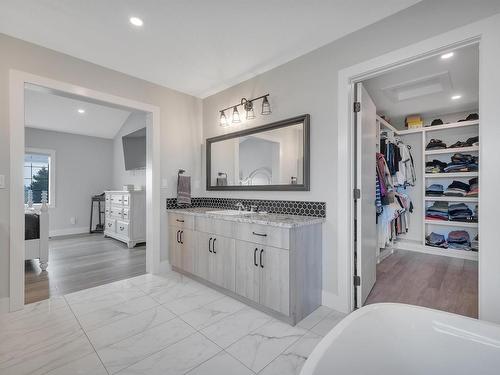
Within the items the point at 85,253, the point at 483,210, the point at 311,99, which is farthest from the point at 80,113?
the point at 483,210

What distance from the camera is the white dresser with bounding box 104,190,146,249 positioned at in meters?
4.53

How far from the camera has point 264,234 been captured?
6.84 feet

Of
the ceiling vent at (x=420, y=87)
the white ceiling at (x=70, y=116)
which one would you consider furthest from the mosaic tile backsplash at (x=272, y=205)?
the white ceiling at (x=70, y=116)

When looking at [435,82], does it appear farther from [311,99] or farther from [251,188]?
[251,188]

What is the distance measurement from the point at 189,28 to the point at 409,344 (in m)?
2.57

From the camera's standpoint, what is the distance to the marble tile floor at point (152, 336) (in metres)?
1.52

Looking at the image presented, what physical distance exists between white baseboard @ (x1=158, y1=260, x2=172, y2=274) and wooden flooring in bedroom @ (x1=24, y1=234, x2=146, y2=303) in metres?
0.24

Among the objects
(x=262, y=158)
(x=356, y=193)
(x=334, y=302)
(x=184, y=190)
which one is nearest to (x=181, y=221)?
(x=184, y=190)

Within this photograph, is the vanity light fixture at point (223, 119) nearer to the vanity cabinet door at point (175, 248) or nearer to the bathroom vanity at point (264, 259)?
the bathroom vanity at point (264, 259)

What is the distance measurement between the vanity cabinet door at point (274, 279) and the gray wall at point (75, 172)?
544 centimetres

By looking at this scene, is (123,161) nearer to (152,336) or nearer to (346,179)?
(152,336)

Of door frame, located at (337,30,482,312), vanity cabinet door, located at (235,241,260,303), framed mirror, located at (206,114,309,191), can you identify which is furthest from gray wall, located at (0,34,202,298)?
door frame, located at (337,30,482,312)

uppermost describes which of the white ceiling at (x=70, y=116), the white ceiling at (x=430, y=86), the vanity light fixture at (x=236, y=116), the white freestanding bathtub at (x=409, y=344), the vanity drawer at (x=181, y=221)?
the white ceiling at (x=70, y=116)

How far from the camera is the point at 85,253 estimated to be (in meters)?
4.08
